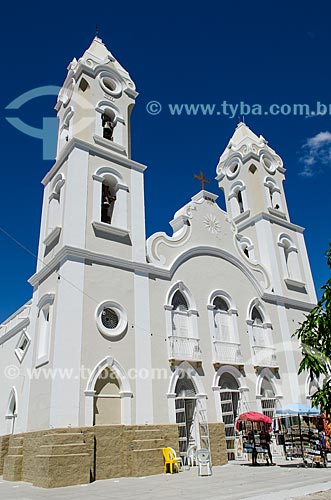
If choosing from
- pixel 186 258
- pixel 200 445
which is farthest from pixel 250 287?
pixel 200 445

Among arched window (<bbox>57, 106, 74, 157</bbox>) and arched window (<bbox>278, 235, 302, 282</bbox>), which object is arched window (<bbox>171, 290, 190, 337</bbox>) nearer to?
arched window (<bbox>278, 235, 302, 282</bbox>)

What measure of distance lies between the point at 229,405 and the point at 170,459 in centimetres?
483

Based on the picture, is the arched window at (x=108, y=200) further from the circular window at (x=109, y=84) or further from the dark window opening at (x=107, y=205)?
the circular window at (x=109, y=84)

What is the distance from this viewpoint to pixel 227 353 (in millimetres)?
17953

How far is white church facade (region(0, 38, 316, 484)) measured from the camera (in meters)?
14.2

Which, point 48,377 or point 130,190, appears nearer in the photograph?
point 48,377

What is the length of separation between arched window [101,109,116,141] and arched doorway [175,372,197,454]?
11.5 m

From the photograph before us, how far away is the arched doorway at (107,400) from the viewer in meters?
13.7

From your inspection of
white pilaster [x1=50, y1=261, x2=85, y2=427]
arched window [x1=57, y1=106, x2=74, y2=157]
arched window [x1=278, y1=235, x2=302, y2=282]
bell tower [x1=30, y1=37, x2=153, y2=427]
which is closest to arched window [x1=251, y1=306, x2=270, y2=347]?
arched window [x1=278, y1=235, x2=302, y2=282]

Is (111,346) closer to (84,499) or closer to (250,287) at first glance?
(84,499)

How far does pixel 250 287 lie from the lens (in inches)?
827

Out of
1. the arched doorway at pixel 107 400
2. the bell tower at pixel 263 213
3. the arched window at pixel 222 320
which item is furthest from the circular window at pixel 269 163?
the arched doorway at pixel 107 400

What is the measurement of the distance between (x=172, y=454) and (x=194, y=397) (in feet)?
10.3

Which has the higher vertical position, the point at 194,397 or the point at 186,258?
the point at 186,258
